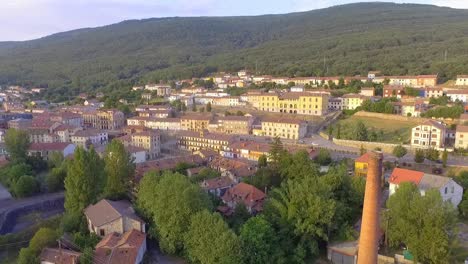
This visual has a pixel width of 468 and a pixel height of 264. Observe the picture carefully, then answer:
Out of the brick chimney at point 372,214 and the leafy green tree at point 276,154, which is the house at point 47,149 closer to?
the leafy green tree at point 276,154

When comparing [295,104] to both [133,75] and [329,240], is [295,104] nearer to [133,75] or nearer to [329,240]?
[329,240]

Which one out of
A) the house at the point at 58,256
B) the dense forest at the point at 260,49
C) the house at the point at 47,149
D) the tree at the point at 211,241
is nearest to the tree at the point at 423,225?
the tree at the point at 211,241

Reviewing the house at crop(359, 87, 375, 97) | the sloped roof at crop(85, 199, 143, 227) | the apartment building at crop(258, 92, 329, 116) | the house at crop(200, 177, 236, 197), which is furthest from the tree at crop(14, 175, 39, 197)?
the house at crop(359, 87, 375, 97)

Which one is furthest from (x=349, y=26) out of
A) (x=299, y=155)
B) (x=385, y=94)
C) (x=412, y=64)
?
(x=299, y=155)

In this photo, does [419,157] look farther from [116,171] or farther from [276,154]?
[116,171]

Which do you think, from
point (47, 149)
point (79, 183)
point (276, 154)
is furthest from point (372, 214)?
point (47, 149)
